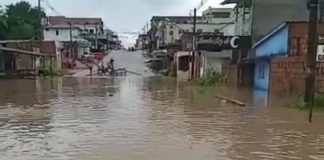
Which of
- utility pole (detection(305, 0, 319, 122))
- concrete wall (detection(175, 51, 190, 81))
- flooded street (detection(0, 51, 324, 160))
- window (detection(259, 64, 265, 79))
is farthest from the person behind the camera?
concrete wall (detection(175, 51, 190, 81))

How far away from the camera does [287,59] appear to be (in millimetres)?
23906

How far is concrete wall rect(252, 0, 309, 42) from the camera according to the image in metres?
35.7

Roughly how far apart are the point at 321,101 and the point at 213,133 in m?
6.95

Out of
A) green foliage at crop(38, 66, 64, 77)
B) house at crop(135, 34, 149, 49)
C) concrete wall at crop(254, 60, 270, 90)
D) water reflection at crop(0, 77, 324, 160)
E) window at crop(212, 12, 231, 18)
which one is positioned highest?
window at crop(212, 12, 231, 18)

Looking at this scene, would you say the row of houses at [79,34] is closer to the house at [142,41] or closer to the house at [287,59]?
the house at [142,41]

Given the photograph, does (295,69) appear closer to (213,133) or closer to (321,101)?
(321,101)

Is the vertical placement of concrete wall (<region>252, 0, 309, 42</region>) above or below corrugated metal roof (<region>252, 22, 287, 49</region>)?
above

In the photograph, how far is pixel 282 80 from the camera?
80.5 feet

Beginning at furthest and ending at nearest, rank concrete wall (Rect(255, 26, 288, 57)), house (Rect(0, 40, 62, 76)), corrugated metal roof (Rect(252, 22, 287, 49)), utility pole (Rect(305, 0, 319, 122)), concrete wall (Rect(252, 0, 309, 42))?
house (Rect(0, 40, 62, 76)) → concrete wall (Rect(252, 0, 309, 42)) → corrugated metal roof (Rect(252, 22, 287, 49)) → concrete wall (Rect(255, 26, 288, 57)) → utility pole (Rect(305, 0, 319, 122))

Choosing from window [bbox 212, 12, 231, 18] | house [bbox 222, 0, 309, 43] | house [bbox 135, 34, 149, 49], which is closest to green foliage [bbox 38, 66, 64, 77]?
house [bbox 222, 0, 309, 43]

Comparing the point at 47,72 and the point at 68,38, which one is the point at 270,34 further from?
the point at 68,38

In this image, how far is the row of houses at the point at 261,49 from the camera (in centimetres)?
2417

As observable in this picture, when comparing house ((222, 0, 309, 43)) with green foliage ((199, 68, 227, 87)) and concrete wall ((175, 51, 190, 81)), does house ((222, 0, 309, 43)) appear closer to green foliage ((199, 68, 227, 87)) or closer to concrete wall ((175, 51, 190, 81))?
green foliage ((199, 68, 227, 87))

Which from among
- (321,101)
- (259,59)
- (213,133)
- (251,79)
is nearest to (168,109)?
(321,101)
